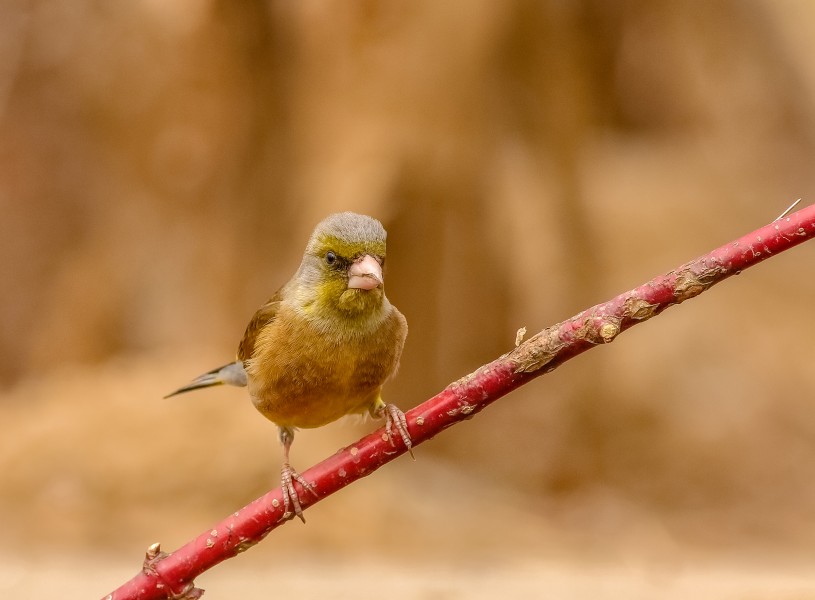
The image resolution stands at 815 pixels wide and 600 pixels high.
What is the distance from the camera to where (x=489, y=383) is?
2209mm

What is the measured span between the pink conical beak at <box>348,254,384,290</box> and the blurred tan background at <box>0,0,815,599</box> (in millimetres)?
3446

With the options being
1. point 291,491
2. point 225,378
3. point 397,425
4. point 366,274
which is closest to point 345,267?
point 366,274

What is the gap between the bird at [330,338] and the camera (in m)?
2.60

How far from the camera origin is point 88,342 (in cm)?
708

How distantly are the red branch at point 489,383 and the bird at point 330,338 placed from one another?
0.48 feet

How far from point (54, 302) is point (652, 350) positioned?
14.1 feet

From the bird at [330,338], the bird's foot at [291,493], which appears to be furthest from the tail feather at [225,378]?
the bird's foot at [291,493]

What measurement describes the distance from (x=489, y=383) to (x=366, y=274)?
52 centimetres

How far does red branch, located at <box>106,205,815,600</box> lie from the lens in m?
1.90

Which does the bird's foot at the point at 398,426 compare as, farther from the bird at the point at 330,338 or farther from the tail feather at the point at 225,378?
the tail feather at the point at 225,378

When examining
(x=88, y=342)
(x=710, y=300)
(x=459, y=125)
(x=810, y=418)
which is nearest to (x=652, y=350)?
(x=710, y=300)

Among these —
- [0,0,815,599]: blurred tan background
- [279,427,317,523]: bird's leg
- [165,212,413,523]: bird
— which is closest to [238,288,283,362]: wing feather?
[165,212,413,523]: bird

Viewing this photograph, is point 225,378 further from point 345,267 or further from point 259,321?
point 345,267

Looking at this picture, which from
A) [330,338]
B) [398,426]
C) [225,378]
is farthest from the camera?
[225,378]
